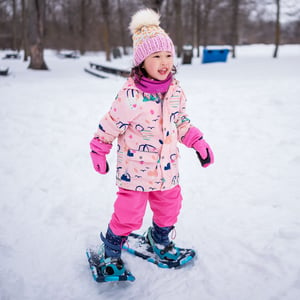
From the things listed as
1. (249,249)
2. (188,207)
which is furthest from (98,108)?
(249,249)

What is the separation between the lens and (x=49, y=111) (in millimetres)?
5848

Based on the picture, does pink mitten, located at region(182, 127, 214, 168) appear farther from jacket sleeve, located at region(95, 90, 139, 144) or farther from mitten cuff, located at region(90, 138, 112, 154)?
mitten cuff, located at region(90, 138, 112, 154)

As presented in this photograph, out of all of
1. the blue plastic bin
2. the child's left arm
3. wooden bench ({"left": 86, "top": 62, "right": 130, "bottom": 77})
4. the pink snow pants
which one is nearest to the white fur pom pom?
the child's left arm

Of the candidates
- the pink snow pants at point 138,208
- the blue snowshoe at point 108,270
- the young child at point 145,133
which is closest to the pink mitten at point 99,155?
the young child at point 145,133

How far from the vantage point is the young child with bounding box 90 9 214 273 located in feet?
5.99

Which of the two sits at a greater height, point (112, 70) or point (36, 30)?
point (36, 30)

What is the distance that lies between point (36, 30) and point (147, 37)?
1205 cm

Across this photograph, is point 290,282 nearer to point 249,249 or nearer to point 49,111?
point 249,249

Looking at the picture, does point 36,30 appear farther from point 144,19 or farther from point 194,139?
point 194,139

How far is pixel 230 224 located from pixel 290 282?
0.78 m

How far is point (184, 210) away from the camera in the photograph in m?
3.00

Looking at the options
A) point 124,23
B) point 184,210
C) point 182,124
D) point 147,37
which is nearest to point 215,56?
point 184,210

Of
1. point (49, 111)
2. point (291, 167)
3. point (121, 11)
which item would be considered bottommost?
point (291, 167)

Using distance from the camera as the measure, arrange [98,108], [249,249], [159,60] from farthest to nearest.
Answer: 1. [98,108]
2. [249,249]
3. [159,60]
